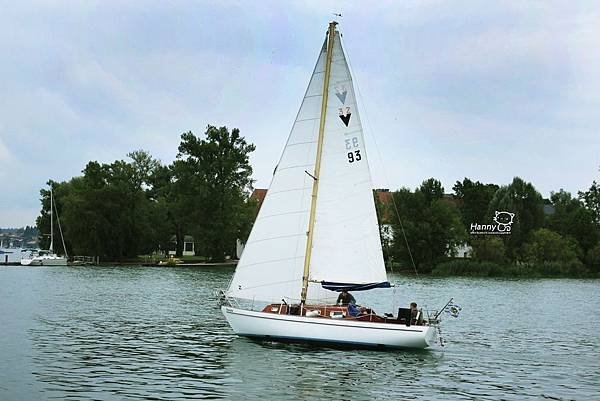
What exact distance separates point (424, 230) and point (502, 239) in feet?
40.3

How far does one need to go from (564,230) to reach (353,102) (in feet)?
314

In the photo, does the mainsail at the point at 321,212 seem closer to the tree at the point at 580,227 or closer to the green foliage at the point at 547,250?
the green foliage at the point at 547,250

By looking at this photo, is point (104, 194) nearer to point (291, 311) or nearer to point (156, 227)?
point (156, 227)

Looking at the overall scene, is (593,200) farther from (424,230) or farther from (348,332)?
(348,332)

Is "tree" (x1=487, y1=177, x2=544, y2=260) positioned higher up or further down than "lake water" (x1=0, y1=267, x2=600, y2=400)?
higher up

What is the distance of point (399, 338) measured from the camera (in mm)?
28562

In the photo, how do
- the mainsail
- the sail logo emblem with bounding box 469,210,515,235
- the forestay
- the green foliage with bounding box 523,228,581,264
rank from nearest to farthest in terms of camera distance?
the mainsail
the forestay
the green foliage with bounding box 523,228,581,264
the sail logo emblem with bounding box 469,210,515,235

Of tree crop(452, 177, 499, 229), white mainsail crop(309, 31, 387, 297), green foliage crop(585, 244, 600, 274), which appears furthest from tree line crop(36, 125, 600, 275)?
white mainsail crop(309, 31, 387, 297)

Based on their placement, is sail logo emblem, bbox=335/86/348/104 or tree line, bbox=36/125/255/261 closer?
sail logo emblem, bbox=335/86/348/104

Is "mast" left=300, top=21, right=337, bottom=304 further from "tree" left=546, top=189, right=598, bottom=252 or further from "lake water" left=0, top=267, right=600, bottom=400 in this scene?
"tree" left=546, top=189, right=598, bottom=252

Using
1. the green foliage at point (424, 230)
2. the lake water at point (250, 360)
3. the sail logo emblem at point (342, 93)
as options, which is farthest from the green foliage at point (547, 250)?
the sail logo emblem at point (342, 93)

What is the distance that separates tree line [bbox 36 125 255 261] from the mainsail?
8323 cm

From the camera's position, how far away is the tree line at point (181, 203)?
115 m

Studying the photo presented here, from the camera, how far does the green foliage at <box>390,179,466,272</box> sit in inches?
4313
